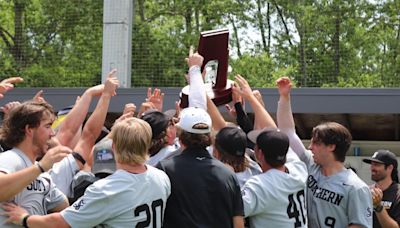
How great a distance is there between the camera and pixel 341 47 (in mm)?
19141

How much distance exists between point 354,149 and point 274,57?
382 inches

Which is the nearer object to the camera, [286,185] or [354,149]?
[286,185]

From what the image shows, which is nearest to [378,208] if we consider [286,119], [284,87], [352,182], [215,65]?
[352,182]

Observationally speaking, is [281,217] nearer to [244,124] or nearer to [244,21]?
[244,124]

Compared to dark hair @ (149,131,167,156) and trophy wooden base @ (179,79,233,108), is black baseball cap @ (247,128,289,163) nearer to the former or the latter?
dark hair @ (149,131,167,156)

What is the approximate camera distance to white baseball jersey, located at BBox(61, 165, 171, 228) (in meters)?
3.68

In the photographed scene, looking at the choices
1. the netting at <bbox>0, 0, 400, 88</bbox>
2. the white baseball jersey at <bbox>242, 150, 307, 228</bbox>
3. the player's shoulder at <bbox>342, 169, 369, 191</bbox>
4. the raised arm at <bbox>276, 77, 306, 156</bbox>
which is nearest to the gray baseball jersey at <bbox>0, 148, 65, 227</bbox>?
the white baseball jersey at <bbox>242, 150, 307, 228</bbox>

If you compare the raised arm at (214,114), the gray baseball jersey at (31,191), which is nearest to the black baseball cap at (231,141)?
the raised arm at (214,114)

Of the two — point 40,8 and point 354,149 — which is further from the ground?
point 40,8

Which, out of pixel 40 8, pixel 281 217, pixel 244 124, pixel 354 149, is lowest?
pixel 354 149

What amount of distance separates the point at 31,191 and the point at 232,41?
18.5 meters

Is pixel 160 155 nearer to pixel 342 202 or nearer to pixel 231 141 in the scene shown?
pixel 231 141

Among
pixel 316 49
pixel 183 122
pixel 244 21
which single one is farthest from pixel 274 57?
pixel 183 122

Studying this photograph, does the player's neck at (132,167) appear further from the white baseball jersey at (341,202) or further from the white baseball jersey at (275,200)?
the white baseball jersey at (341,202)
